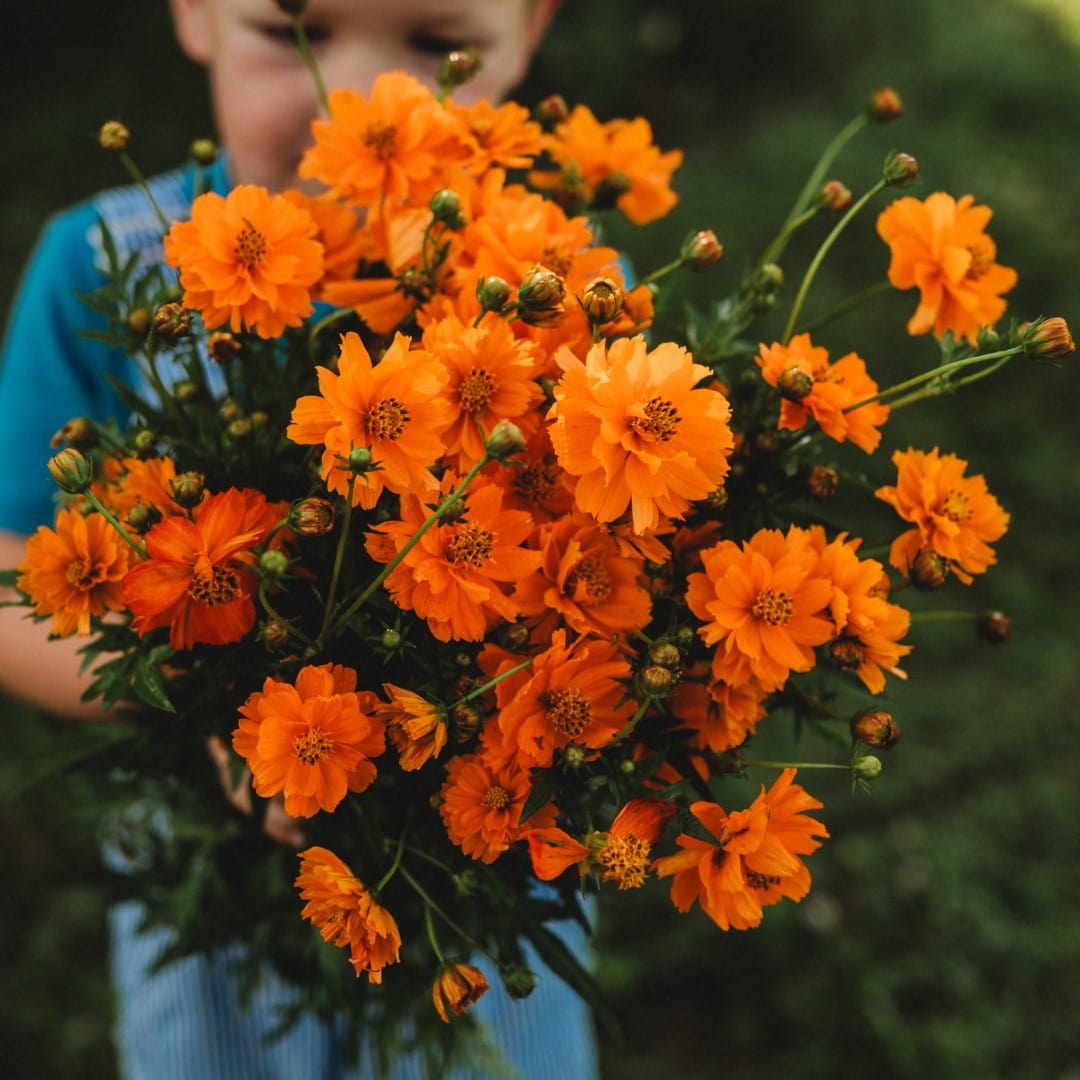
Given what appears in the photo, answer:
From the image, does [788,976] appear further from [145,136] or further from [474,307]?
[145,136]

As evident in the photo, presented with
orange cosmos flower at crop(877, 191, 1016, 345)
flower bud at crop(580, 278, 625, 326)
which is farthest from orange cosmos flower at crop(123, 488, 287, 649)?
orange cosmos flower at crop(877, 191, 1016, 345)

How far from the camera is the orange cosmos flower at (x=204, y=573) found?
559 mm

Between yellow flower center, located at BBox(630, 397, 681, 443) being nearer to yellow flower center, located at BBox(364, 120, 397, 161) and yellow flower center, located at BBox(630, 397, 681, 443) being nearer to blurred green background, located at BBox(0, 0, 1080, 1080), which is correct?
yellow flower center, located at BBox(364, 120, 397, 161)

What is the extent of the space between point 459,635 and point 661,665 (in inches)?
4.1

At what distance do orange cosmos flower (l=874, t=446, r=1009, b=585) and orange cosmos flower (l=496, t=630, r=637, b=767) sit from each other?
0.66 ft

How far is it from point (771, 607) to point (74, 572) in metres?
0.38

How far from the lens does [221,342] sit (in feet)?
2.20

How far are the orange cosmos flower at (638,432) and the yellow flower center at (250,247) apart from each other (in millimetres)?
200

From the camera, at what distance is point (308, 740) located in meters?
0.56

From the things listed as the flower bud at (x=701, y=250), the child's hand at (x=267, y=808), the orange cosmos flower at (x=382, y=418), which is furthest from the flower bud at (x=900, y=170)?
the child's hand at (x=267, y=808)

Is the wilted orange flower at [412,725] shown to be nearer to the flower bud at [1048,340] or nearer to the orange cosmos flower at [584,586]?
the orange cosmos flower at [584,586]

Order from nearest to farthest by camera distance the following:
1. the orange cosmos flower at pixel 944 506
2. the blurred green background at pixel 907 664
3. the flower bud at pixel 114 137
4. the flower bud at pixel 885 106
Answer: the orange cosmos flower at pixel 944 506 < the flower bud at pixel 114 137 < the flower bud at pixel 885 106 < the blurred green background at pixel 907 664

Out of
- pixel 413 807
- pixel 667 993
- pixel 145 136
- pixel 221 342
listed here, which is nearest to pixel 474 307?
pixel 221 342

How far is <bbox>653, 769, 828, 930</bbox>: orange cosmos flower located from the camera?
0.59 metres
